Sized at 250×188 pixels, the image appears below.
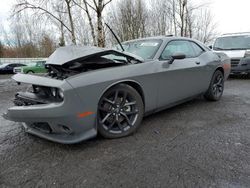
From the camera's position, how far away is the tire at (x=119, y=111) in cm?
245

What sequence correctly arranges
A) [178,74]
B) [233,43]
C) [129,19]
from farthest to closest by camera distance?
[129,19] < [233,43] < [178,74]

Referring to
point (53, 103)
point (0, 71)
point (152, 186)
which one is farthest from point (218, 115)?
point (0, 71)

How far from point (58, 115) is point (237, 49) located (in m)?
8.12

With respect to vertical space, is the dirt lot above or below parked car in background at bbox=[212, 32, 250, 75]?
below

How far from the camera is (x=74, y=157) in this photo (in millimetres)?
2146

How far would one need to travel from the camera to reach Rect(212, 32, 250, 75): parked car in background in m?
7.38

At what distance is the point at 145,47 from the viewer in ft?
10.9

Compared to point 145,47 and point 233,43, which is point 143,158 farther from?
point 233,43

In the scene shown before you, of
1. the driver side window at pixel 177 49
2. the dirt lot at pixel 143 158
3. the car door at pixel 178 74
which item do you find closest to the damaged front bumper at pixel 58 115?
the dirt lot at pixel 143 158

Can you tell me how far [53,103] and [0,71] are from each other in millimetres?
19787

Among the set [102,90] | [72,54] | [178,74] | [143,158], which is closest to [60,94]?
[102,90]

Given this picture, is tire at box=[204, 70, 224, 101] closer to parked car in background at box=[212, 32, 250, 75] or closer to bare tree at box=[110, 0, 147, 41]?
parked car in background at box=[212, 32, 250, 75]

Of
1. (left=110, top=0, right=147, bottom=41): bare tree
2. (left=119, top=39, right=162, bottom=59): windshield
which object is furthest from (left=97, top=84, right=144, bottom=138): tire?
(left=110, top=0, right=147, bottom=41): bare tree

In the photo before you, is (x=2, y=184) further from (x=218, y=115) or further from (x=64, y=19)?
(x=64, y=19)
